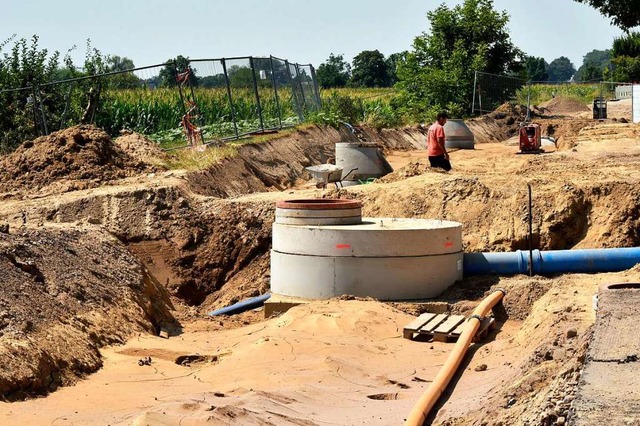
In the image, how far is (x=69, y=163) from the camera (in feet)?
65.2

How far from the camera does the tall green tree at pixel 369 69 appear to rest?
111 m

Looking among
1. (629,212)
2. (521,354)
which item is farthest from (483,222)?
(521,354)

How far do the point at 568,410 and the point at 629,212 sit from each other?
399 inches

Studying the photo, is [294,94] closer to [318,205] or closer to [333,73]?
[318,205]

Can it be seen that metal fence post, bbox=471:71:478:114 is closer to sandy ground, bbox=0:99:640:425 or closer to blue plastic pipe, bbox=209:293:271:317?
sandy ground, bbox=0:99:640:425

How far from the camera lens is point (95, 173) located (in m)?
19.6

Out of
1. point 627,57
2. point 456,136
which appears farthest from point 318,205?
point 627,57

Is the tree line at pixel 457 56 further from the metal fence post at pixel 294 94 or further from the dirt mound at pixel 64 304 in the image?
the dirt mound at pixel 64 304

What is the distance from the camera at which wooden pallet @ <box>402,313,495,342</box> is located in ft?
38.4

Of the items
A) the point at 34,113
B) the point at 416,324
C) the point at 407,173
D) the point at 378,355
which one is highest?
the point at 34,113

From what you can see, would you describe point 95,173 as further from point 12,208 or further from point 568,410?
point 568,410

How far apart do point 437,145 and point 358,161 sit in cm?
248

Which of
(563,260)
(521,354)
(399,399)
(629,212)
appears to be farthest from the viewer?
(629,212)

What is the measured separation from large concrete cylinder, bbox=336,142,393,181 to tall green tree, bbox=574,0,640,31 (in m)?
23.3
